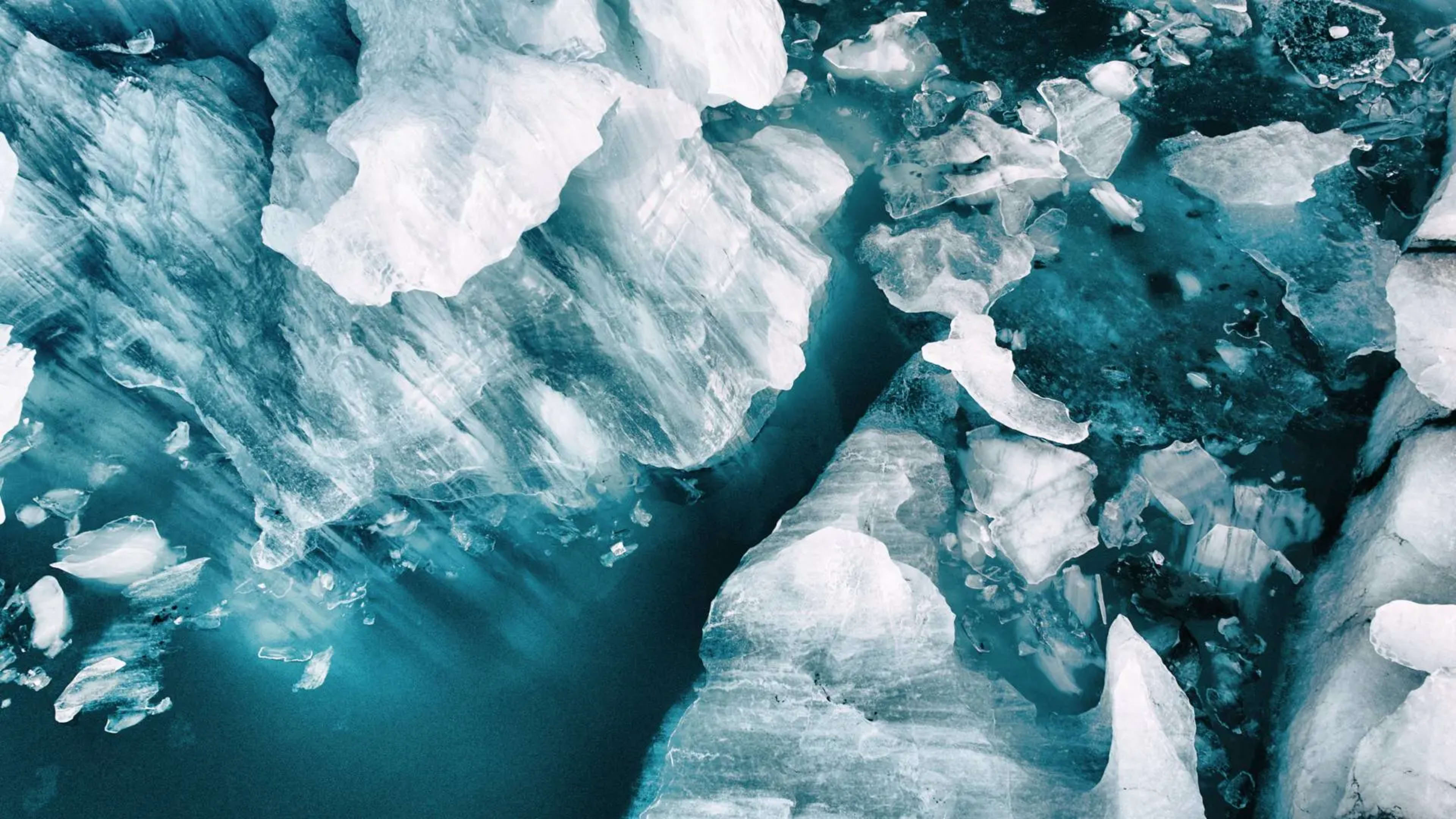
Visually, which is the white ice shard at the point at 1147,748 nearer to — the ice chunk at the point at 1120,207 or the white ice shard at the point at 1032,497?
the white ice shard at the point at 1032,497

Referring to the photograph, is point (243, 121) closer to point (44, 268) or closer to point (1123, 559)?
point (44, 268)

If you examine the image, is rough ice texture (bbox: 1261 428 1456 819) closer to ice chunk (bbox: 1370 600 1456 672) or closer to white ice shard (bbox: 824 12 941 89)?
ice chunk (bbox: 1370 600 1456 672)

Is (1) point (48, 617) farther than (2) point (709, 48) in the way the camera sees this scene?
Yes

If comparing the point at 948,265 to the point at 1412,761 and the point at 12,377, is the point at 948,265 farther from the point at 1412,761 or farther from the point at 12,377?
the point at 12,377

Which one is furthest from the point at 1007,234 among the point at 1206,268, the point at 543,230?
the point at 543,230

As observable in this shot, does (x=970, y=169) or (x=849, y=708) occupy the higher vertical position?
(x=970, y=169)

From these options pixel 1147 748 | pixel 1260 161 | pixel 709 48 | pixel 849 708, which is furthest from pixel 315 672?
pixel 1260 161

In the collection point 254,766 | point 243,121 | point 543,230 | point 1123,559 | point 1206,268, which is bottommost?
point 1123,559
